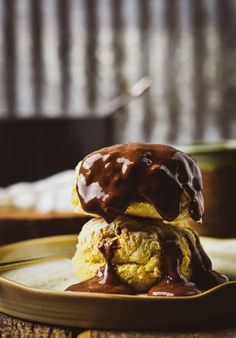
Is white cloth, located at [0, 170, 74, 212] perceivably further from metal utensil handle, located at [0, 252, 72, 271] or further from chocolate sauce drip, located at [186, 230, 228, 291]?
chocolate sauce drip, located at [186, 230, 228, 291]

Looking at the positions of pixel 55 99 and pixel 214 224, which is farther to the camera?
pixel 55 99

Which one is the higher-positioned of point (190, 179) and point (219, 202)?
point (190, 179)

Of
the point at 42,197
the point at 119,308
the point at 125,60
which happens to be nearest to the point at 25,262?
the point at 119,308

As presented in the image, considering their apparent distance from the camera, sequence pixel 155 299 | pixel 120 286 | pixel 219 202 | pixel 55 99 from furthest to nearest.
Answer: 1. pixel 55 99
2. pixel 219 202
3. pixel 120 286
4. pixel 155 299

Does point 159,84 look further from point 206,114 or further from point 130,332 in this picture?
point 130,332

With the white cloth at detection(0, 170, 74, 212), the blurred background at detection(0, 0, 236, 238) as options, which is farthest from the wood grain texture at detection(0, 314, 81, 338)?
the blurred background at detection(0, 0, 236, 238)

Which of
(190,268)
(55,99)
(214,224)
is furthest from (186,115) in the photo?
(190,268)

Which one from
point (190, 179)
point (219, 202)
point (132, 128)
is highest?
point (190, 179)
